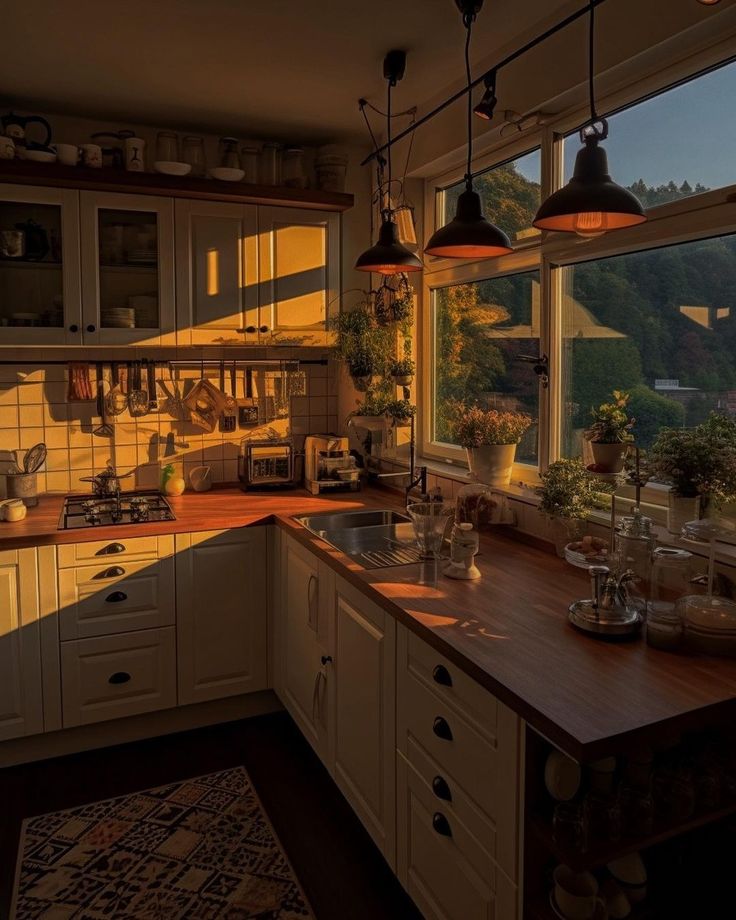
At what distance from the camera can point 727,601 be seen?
164cm

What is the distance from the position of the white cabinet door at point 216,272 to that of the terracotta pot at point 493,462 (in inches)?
47.0

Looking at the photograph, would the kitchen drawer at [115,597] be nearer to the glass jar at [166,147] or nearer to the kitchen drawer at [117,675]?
the kitchen drawer at [117,675]

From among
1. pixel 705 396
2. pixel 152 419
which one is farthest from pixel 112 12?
pixel 705 396

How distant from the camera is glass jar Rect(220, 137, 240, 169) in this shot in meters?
3.31

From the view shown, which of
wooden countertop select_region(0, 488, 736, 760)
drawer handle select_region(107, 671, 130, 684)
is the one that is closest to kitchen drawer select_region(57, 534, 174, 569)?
wooden countertop select_region(0, 488, 736, 760)

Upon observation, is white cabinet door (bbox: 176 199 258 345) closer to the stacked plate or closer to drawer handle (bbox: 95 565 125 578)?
the stacked plate

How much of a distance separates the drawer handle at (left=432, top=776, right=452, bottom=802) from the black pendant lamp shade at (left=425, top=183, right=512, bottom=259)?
132 cm

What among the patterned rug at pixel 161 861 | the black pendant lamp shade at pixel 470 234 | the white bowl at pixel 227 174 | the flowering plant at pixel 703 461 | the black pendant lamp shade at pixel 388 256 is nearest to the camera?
the flowering plant at pixel 703 461

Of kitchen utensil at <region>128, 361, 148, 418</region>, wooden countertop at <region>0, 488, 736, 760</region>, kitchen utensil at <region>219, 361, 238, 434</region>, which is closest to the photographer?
wooden countertop at <region>0, 488, 736, 760</region>

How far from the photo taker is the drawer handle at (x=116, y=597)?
9.36ft

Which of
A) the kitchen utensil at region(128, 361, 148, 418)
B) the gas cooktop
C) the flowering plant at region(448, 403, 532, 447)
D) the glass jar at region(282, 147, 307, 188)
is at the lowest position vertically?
the gas cooktop

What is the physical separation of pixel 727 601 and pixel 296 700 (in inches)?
69.2

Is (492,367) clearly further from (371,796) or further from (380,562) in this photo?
(371,796)

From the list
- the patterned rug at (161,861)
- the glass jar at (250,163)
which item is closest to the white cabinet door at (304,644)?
the patterned rug at (161,861)
